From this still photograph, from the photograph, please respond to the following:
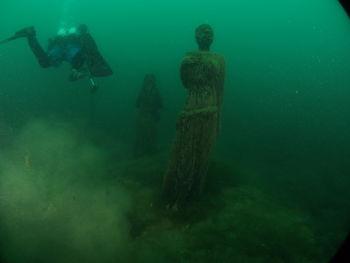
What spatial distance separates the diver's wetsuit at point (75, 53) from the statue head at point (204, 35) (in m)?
4.21

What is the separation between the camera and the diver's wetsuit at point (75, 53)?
9430mm

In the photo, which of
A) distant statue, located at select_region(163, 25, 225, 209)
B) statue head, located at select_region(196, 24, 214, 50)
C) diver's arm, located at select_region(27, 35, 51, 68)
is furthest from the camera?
diver's arm, located at select_region(27, 35, 51, 68)

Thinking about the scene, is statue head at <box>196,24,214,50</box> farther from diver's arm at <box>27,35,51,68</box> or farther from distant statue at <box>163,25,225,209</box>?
diver's arm at <box>27,35,51,68</box>

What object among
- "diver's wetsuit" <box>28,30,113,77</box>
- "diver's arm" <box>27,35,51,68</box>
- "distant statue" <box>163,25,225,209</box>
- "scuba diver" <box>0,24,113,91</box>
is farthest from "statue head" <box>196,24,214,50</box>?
"diver's arm" <box>27,35,51,68</box>

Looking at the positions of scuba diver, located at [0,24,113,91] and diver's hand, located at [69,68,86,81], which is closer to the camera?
diver's hand, located at [69,68,86,81]

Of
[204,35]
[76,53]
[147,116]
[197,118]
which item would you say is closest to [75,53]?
[76,53]

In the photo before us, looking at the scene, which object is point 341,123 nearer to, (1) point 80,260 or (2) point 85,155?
(2) point 85,155

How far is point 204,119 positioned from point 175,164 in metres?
1.14

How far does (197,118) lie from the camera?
6262 mm

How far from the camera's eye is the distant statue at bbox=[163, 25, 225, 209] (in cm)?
628

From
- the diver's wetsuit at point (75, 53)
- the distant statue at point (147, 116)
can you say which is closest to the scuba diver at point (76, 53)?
the diver's wetsuit at point (75, 53)

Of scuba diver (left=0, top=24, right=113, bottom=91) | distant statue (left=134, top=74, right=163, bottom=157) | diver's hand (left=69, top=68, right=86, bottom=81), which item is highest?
scuba diver (left=0, top=24, right=113, bottom=91)

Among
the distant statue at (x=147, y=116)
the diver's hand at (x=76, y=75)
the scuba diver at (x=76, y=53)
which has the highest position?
the scuba diver at (x=76, y=53)

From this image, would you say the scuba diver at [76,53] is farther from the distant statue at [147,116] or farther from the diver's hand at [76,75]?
the distant statue at [147,116]
